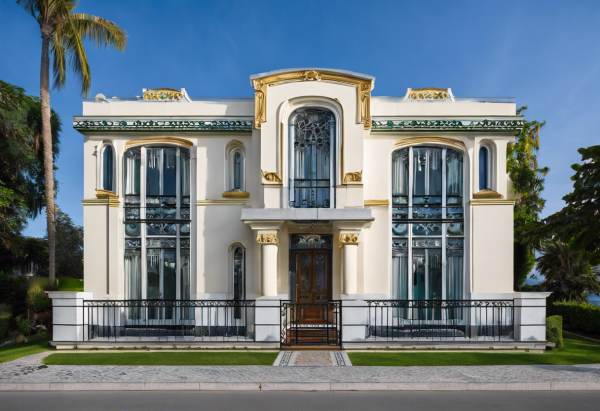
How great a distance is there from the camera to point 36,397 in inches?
324

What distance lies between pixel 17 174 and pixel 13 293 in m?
6.19

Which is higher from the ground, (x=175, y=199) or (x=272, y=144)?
(x=272, y=144)

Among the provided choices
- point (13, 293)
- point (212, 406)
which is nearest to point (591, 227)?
point (212, 406)

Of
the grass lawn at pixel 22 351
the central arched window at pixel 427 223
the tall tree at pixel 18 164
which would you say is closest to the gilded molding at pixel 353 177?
the central arched window at pixel 427 223

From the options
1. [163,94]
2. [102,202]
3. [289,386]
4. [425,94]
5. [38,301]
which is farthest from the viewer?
[38,301]

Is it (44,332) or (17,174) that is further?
(17,174)

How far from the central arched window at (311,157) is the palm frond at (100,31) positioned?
8227 mm

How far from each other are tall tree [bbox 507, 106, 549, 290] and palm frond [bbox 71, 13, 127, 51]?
1776 cm

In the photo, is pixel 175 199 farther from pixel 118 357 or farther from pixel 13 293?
pixel 13 293

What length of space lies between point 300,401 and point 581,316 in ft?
45.1

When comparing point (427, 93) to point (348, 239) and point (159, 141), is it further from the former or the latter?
point (159, 141)

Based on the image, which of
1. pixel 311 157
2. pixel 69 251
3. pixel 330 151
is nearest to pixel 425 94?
pixel 330 151

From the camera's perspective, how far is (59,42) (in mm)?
16391

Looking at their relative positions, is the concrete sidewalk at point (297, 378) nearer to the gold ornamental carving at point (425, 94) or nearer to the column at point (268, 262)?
the column at point (268, 262)
